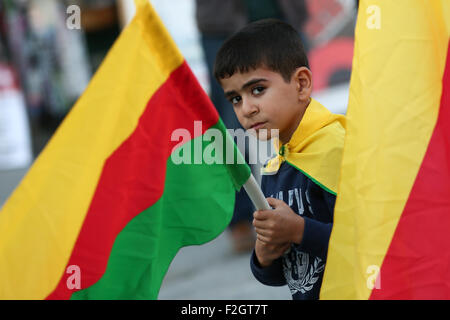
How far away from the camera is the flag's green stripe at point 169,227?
155cm

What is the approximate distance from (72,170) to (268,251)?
0.59 m

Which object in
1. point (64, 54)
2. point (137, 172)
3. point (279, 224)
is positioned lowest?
point (279, 224)

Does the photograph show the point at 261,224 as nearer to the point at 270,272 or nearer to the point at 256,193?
the point at 256,193

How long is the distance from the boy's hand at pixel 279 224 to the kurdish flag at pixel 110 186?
5.1 inches

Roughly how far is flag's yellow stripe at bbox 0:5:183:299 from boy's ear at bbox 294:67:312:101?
484mm

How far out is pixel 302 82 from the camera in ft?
6.20

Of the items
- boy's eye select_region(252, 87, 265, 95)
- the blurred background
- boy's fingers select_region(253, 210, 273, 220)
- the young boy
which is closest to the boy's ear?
the young boy

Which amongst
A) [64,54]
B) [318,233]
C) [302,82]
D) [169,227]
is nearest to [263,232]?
[318,233]

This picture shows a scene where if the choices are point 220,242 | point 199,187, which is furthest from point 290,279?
point 220,242

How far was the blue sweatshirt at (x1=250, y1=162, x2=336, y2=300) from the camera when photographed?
5.60ft

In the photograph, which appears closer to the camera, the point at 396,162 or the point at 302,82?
the point at 396,162

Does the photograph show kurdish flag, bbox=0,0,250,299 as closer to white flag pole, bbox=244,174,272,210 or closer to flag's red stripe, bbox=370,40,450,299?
white flag pole, bbox=244,174,272,210

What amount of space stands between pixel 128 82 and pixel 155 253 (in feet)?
1.37
